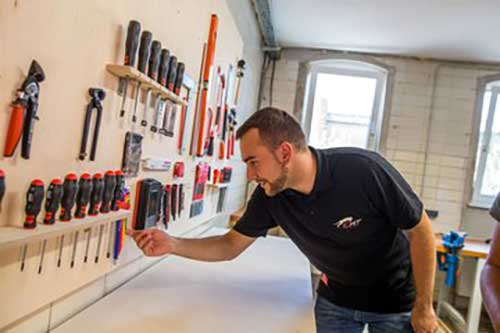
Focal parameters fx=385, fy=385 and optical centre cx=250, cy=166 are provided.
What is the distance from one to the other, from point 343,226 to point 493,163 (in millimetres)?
3647

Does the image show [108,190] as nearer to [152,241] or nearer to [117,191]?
[117,191]

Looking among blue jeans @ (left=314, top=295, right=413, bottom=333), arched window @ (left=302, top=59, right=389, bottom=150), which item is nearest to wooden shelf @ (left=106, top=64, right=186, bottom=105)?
blue jeans @ (left=314, top=295, right=413, bottom=333)

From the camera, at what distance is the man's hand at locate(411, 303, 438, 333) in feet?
4.09

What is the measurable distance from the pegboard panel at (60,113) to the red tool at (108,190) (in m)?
0.03

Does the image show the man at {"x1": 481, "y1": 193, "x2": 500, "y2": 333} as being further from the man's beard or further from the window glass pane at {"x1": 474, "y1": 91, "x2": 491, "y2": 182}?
the window glass pane at {"x1": 474, "y1": 91, "x2": 491, "y2": 182}

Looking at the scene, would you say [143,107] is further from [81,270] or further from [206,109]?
[206,109]

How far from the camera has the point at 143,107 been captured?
1.15 m

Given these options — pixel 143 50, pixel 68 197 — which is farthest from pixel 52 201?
pixel 143 50

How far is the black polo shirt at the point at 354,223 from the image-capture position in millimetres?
1230

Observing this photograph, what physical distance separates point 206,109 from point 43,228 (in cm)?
113

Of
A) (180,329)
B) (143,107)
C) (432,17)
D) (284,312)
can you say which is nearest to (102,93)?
(143,107)

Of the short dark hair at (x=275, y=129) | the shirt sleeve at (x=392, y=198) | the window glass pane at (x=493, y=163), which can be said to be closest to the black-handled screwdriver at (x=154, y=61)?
the short dark hair at (x=275, y=129)

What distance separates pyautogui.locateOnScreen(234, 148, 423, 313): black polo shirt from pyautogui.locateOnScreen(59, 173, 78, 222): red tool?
29.7 inches

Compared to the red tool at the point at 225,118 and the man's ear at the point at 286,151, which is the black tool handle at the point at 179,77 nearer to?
the man's ear at the point at 286,151
